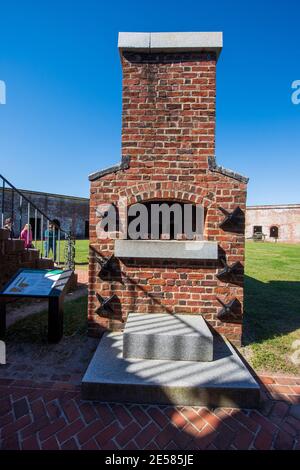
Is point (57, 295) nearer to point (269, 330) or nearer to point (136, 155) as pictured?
point (136, 155)

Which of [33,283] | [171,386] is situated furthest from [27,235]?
[171,386]

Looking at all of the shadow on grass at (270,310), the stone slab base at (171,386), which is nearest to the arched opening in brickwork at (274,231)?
the shadow on grass at (270,310)

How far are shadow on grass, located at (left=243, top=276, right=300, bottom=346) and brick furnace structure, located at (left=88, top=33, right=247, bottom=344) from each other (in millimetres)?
793

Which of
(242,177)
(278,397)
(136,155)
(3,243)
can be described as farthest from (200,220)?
(3,243)

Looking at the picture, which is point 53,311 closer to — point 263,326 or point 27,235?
point 263,326

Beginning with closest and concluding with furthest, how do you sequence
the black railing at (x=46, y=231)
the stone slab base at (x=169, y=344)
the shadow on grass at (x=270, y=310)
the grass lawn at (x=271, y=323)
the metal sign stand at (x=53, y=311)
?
the stone slab base at (x=169, y=344) < the grass lawn at (x=271, y=323) < the metal sign stand at (x=53, y=311) < the shadow on grass at (x=270, y=310) < the black railing at (x=46, y=231)

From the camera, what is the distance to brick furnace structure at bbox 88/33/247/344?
3516mm

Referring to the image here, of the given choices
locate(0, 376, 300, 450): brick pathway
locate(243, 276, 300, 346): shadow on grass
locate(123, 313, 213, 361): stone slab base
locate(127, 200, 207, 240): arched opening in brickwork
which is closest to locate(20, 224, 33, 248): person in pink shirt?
locate(127, 200, 207, 240): arched opening in brickwork

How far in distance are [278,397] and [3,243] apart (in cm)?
525

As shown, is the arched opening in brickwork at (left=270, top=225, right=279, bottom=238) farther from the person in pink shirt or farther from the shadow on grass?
the person in pink shirt

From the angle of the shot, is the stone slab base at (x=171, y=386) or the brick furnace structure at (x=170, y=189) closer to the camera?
the stone slab base at (x=171, y=386)

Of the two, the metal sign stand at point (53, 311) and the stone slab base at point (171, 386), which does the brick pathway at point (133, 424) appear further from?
the metal sign stand at point (53, 311)

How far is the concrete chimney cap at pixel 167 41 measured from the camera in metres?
3.52

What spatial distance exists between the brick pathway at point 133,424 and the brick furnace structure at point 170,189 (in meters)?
1.27
